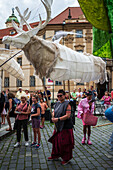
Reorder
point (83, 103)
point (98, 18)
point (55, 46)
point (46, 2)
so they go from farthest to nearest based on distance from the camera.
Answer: point (83, 103), point (55, 46), point (46, 2), point (98, 18)

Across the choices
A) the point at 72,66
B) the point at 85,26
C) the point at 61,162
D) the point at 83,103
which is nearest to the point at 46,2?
the point at 72,66

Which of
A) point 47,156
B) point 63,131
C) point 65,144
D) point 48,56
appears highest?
point 48,56

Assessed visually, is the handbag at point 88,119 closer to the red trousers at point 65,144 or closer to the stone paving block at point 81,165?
the red trousers at point 65,144

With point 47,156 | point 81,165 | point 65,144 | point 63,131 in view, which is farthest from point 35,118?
point 81,165

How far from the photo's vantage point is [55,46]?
467 cm

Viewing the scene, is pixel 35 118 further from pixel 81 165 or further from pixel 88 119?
pixel 81 165

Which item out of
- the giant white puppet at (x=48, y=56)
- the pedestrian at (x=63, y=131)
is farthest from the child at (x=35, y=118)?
the giant white puppet at (x=48, y=56)

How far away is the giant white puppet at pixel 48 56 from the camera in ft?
13.8

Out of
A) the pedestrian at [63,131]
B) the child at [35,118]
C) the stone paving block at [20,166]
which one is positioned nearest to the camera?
the stone paving block at [20,166]

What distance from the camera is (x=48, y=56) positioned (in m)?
4.52

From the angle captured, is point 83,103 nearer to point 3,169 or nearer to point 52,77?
point 52,77

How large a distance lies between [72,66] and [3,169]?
3.05 m

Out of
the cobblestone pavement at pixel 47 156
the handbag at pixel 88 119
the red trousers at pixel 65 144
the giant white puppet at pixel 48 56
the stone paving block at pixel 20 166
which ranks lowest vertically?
the cobblestone pavement at pixel 47 156

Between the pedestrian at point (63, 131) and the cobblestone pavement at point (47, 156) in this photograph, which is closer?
the cobblestone pavement at point (47, 156)
